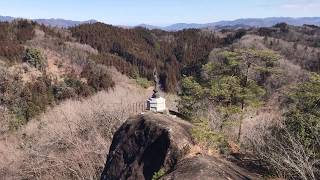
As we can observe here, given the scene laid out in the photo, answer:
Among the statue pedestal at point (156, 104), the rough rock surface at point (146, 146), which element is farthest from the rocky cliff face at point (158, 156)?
the statue pedestal at point (156, 104)

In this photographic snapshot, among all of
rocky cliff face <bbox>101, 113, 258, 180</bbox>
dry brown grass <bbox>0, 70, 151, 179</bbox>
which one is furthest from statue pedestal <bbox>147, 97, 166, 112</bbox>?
dry brown grass <bbox>0, 70, 151, 179</bbox>

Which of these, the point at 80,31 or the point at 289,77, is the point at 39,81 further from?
the point at 80,31

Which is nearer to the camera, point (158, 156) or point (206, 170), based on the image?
point (206, 170)

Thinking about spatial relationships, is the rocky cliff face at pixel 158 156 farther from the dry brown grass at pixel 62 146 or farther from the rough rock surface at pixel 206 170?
the dry brown grass at pixel 62 146

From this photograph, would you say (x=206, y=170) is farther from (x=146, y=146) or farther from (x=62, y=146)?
(x=62, y=146)

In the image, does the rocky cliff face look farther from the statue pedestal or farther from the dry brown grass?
the dry brown grass

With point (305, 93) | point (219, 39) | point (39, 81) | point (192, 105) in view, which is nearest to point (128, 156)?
point (305, 93)

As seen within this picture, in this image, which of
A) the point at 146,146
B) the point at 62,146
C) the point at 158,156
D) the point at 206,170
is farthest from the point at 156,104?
the point at 62,146
